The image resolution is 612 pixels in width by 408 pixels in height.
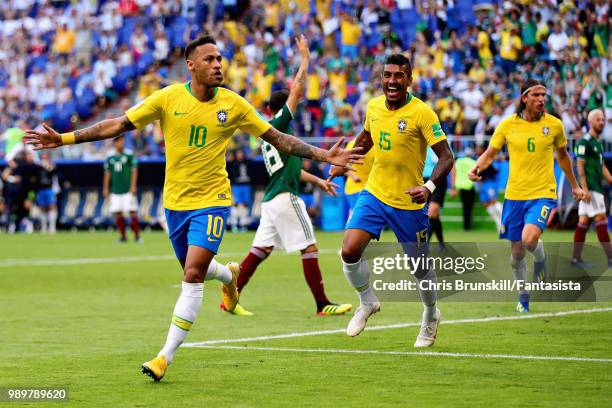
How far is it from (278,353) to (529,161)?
179 inches

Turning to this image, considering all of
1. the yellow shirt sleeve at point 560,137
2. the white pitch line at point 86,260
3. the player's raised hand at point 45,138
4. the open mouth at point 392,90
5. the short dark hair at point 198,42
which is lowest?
the white pitch line at point 86,260

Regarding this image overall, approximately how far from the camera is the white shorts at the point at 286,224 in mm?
14242

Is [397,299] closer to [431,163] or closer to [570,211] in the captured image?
[431,163]

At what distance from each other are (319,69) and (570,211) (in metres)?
8.99

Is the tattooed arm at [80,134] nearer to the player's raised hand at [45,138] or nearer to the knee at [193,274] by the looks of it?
the player's raised hand at [45,138]

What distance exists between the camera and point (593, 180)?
19.2 meters

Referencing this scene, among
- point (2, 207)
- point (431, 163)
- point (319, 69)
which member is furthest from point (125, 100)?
point (431, 163)

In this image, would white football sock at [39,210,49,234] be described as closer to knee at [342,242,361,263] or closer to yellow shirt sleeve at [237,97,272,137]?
knee at [342,242,361,263]

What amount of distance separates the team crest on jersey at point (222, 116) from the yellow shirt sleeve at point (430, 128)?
1962 millimetres

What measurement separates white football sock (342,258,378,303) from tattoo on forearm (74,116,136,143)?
2.55 metres

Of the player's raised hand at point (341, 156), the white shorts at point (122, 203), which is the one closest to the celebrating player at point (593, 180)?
the player's raised hand at point (341, 156)

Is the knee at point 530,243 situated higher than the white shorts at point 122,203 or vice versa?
the knee at point 530,243

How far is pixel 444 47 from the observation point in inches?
1286

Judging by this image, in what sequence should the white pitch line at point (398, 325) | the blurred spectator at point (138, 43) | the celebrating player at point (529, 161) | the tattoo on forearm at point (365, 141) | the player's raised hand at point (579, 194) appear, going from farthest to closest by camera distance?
the blurred spectator at point (138, 43) < the player's raised hand at point (579, 194) < the celebrating player at point (529, 161) < the white pitch line at point (398, 325) < the tattoo on forearm at point (365, 141)
